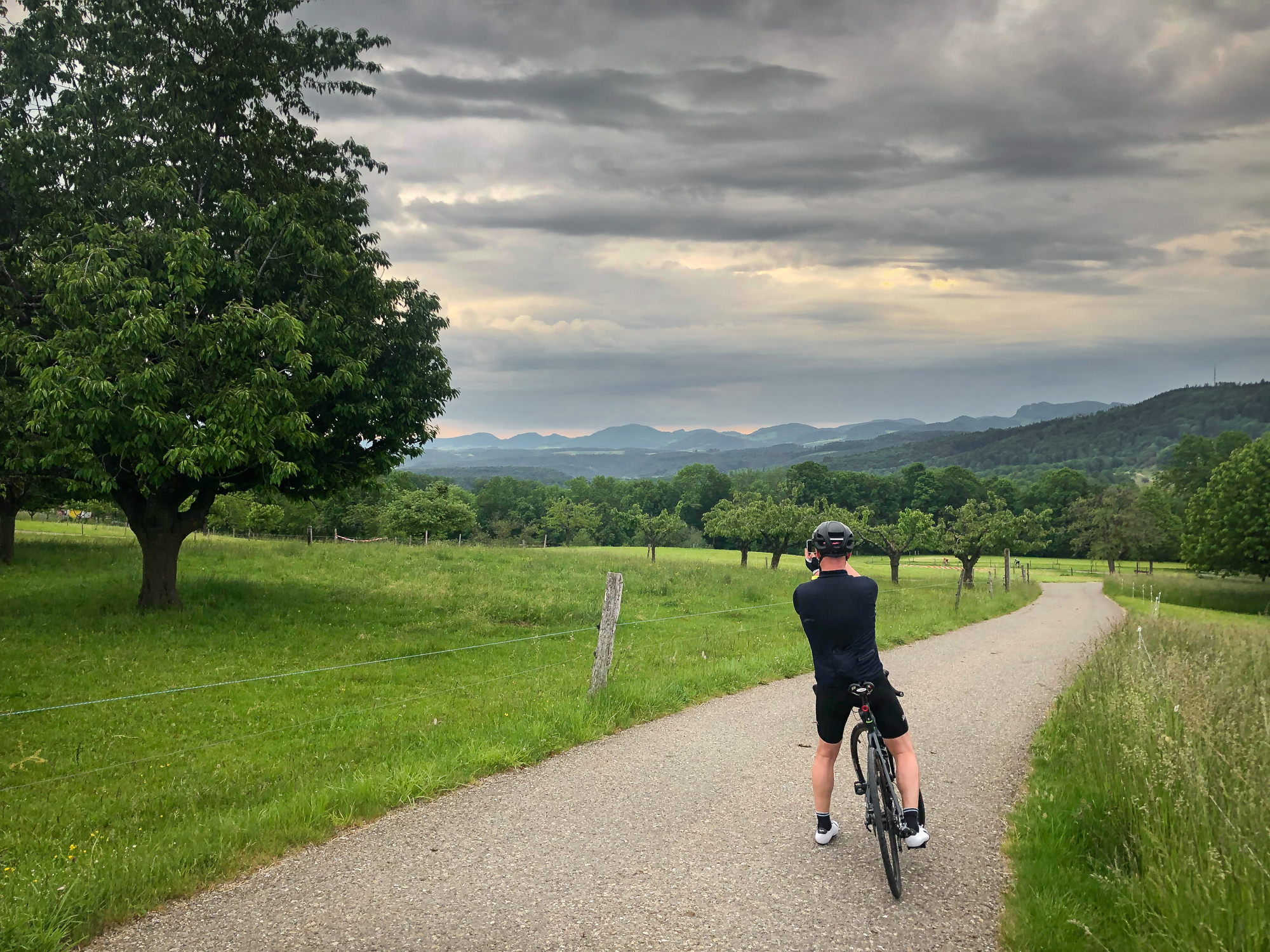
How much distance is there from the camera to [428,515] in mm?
A: 69375

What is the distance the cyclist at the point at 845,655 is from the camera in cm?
534

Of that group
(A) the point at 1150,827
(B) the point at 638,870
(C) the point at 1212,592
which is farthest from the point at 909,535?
(B) the point at 638,870

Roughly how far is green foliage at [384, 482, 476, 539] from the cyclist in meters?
65.4

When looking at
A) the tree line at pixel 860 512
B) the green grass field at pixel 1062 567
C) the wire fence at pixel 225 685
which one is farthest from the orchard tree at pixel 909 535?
the wire fence at pixel 225 685

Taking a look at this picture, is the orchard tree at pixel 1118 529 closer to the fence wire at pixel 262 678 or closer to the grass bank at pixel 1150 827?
the fence wire at pixel 262 678

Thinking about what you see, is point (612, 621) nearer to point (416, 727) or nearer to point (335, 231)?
point (416, 727)

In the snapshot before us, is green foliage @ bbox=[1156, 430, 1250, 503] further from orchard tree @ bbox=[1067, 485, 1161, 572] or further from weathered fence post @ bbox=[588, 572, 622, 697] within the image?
weathered fence post @ bbox=[588, 572, 622, 697]

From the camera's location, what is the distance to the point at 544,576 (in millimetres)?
32625

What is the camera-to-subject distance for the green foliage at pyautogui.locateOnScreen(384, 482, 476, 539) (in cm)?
6875

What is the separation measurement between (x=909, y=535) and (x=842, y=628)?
166ft

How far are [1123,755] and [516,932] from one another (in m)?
4.95

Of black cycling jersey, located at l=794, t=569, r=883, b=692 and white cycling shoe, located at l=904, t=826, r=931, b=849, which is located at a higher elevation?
black cycling jersey, located at l=794, t=569, r=883, b=692

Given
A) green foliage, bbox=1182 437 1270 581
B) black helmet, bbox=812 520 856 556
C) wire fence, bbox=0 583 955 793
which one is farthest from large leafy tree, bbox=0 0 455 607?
green foliage, bbox=1182 437 1270 581

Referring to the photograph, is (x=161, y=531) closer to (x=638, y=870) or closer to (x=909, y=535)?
(x=638, y=870)
